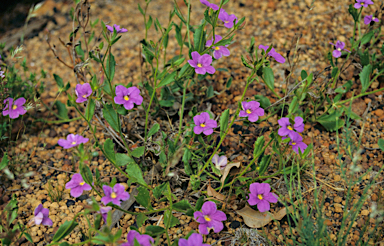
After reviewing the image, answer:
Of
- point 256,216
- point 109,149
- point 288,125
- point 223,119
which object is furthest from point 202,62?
point 256,216

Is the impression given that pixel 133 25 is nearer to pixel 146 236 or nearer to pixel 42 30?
pixel 42 30

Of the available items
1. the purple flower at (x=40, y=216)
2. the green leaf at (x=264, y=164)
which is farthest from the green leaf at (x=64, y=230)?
the green leaf at (x=264, y=164)

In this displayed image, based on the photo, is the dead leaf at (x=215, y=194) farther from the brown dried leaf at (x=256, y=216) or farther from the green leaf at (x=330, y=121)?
the green leaf at (x=330, y=121)

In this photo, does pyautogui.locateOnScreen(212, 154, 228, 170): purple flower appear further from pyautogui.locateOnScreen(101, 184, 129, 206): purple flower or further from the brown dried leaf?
pyautogui.locateOnScreen(101, 184, 129, 206): purple flower

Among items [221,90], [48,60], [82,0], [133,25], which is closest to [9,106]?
[82,0]

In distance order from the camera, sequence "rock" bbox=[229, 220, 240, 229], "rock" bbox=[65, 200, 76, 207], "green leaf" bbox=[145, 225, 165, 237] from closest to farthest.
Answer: "green leaf" bbox=[145, 225, 165, 237] < "rock" bbox=[229, 220, 240, 229] < "rock" bbox=[65, 200, 76, 207]

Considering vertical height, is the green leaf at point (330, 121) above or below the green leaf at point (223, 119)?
below

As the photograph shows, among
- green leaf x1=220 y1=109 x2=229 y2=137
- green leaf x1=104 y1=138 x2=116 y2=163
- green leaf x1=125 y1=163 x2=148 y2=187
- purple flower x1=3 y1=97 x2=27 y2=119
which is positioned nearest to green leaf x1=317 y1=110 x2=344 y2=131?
green leaf x1=220 y1=109 x2=229 y2=137
